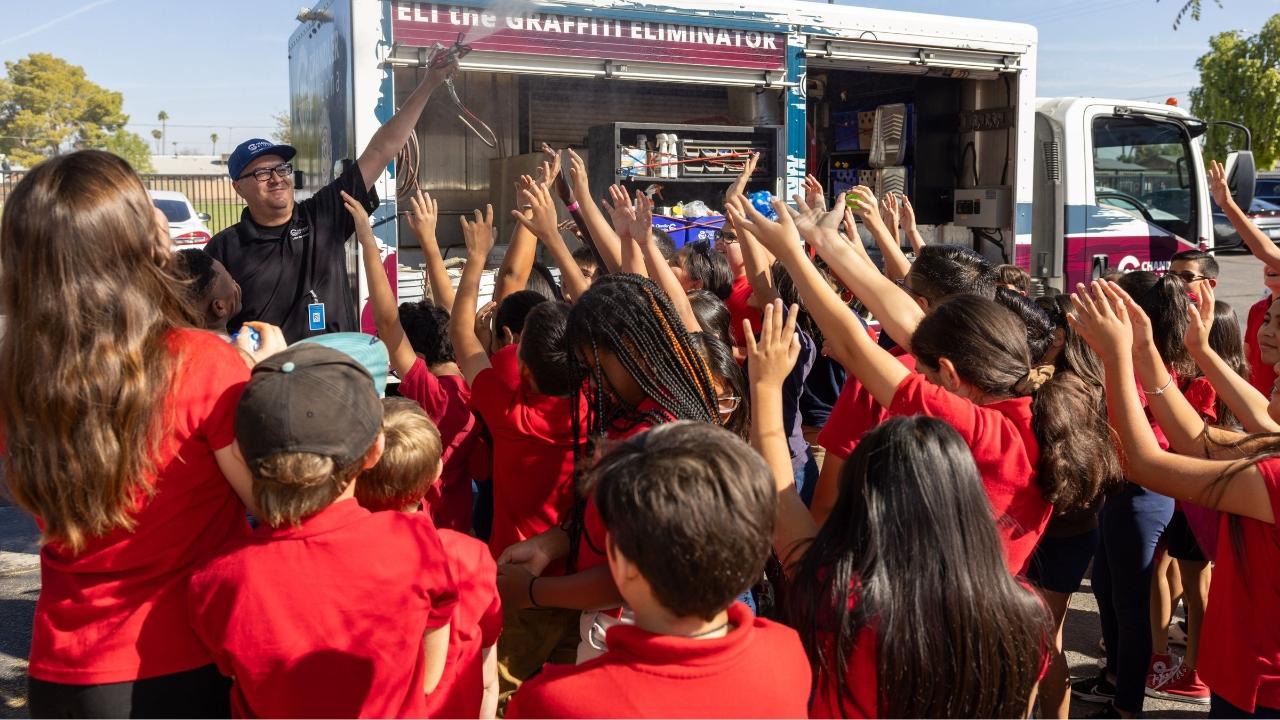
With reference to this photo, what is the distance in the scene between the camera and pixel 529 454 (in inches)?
104

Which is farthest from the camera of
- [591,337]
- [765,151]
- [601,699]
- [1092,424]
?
[765,151]

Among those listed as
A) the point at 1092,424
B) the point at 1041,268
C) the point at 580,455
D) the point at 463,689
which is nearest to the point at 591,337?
the point at 580,455

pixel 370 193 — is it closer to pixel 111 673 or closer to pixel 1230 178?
pixel 111 673

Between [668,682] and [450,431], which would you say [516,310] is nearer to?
[450,431]

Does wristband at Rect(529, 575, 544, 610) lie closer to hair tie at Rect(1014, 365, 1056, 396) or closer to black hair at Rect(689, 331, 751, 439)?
black hair at Rect(689, 331, 751, 439)

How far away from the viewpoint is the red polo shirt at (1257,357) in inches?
164

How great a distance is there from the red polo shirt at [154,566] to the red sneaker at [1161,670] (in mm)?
3493

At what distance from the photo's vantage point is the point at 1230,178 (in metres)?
7.78

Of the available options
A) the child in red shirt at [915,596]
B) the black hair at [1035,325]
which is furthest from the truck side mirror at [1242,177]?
the child in red shirt at [915,596]

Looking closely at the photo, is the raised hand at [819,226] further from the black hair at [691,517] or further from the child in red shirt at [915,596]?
the black hair at [691,517]

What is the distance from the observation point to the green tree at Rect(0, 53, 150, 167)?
5991 cm

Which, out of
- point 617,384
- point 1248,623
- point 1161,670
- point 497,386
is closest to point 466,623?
point 617,384

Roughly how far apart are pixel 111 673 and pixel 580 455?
3.64ft

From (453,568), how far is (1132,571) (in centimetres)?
258
